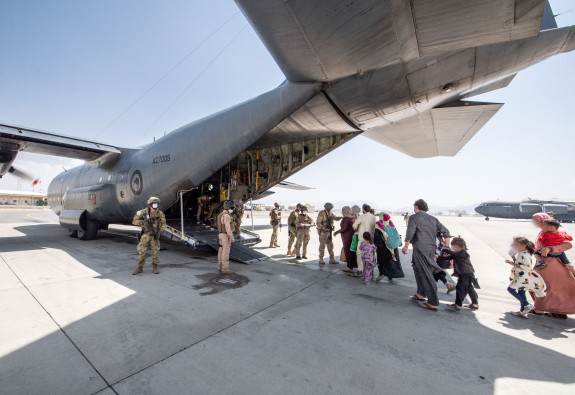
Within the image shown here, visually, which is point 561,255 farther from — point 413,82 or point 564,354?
point 413,82

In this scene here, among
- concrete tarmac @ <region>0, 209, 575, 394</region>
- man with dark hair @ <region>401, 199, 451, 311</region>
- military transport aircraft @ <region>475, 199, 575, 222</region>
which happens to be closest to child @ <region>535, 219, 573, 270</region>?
concrete tarmac @ <region>0, 209, 575, 394</region>

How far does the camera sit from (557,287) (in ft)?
12.3

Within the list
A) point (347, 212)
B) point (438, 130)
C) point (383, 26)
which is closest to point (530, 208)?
point (438, 130)

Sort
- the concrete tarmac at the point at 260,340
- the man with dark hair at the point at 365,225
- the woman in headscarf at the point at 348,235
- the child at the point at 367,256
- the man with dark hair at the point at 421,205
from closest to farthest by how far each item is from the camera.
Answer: the concrete tarmac at the point at 260,340 → the man with dark hair at the point at 421,205 → the child at the point at 367,256 → the man with dark hair at the point at 365,225 → the woman in headscarf at the point at 348,235

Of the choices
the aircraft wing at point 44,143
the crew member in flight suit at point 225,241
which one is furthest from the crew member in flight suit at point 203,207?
the crew member in flight suit at point 225,241

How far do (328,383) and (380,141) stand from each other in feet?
24.5

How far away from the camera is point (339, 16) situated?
2699mm

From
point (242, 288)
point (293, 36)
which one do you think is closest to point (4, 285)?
point (242, 288)

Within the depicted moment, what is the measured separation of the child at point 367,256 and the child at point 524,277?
2331 millimetres

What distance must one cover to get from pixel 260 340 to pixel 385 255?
3888 millimetres

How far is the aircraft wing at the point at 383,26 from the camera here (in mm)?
2373

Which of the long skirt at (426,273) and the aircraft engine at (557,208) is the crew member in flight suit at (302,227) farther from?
the aircraft engine at (557,208)

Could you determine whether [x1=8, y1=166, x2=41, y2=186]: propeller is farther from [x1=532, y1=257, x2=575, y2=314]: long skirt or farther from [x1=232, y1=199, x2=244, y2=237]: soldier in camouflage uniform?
[x1=532, y1=257, x2=575, y2=314]: long skirt

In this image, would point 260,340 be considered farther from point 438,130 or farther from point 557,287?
point 438,130
